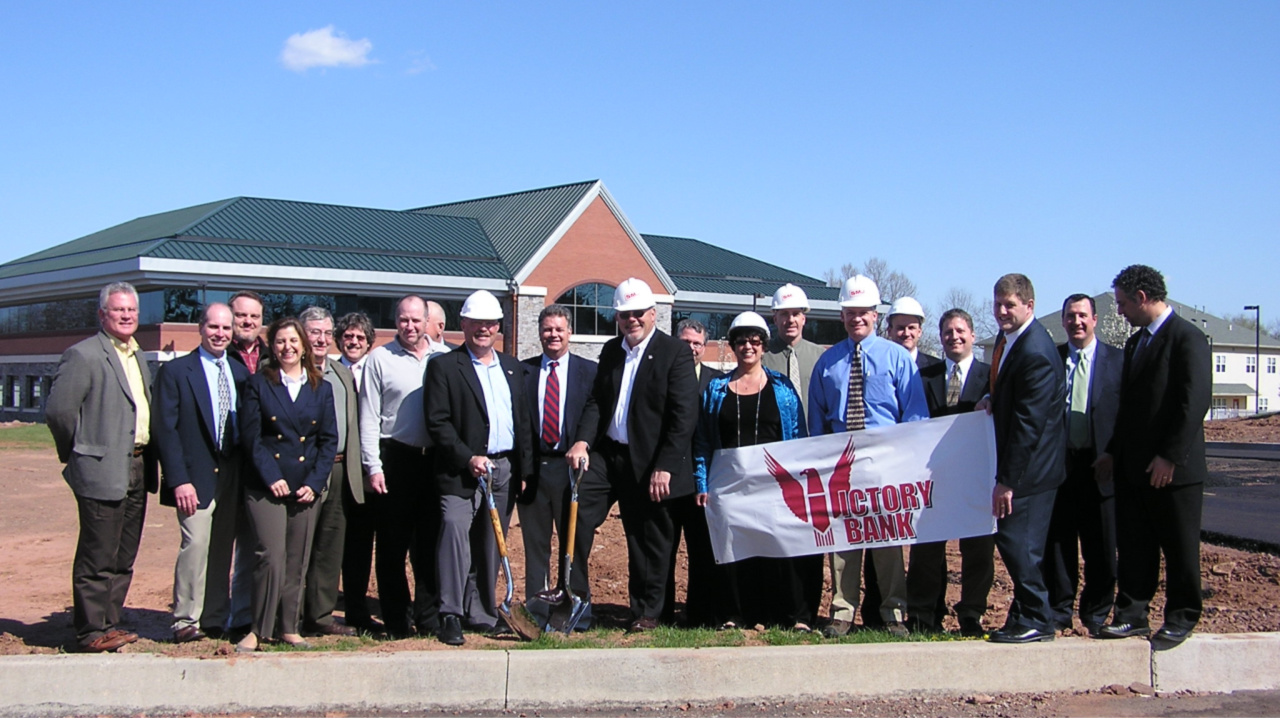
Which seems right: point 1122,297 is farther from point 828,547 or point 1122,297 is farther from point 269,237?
point 269,237

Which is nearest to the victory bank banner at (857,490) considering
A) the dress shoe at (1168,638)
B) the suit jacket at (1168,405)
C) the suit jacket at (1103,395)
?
the suit jacket at (1103,395)

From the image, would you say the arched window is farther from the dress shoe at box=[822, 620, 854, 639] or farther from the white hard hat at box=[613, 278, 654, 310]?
the dress shoe at box=[822, 620, 854, 639]

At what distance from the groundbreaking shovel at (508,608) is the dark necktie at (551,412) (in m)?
0.53

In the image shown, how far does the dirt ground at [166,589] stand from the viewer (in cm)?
657

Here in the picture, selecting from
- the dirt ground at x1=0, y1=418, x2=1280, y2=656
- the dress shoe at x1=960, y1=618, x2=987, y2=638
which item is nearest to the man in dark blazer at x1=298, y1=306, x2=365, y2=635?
the dirt ground at x1=0, y1=418, x2=1280, y2=656

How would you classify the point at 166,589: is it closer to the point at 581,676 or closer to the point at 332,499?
the point at 332,499

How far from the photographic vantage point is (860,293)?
7078 mm

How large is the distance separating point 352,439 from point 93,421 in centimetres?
154

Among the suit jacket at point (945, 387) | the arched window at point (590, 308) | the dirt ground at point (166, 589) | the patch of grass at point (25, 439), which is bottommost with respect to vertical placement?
the patch of grass at point (25, 439)

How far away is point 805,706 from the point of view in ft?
18.2

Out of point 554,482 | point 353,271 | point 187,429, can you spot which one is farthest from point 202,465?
point 353,271

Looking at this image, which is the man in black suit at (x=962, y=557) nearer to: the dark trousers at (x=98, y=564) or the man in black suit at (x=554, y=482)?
the man in black suit at (x=554, y=482)

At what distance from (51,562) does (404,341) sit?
5071 mm

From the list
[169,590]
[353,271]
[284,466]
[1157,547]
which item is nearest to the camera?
[1157,547]
